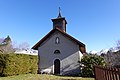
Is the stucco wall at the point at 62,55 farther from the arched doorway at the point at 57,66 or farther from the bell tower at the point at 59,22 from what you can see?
the bell tower at the point at 59,22

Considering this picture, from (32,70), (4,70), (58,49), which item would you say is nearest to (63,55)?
(58,49)

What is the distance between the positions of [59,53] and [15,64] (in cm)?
873

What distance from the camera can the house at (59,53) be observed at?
2352cm

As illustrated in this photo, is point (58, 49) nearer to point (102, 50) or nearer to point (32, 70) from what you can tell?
point (32, 70)

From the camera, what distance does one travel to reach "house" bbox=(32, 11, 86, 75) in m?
23.5

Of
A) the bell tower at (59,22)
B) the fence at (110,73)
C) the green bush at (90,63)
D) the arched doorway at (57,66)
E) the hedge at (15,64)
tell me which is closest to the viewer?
the fence at (110,73)

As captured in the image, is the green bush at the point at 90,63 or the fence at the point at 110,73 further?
the green bush at the point at 90,63

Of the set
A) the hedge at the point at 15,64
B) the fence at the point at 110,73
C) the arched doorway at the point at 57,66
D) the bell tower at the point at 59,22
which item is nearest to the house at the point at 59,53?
the arched doorway at the point at 57,66

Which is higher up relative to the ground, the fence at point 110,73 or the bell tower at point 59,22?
the bell tower at point 59,22

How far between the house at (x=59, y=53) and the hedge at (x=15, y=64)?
14.2 ft

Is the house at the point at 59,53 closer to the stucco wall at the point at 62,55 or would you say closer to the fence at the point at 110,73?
the stucco wall at the point at 62,55

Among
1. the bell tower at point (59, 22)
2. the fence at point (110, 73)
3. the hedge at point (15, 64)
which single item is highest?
the bell tower at point (59, 22)

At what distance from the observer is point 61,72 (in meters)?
23.9

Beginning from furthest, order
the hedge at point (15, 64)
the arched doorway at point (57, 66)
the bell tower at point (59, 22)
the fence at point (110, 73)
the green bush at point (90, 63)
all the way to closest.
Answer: the bell tower at point (59, 22), the arched doorway at point (57, 66), the green bush at point (90, 63), the hedge at point (15, 64), the fence at point (110, 73)
